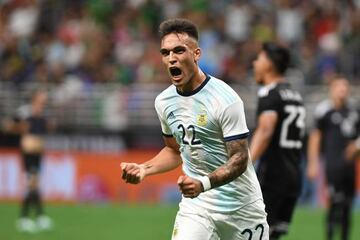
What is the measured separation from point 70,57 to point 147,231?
845cm

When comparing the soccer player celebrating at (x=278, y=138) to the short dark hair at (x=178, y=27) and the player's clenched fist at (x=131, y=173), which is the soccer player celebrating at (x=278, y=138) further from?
the player's clenched fist at (x=131, y=173)

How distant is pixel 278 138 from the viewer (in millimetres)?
10227

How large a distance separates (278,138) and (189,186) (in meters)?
3.97

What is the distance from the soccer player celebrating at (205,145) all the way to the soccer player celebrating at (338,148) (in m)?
5.86

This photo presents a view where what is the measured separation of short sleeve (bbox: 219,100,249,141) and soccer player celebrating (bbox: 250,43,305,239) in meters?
3.05

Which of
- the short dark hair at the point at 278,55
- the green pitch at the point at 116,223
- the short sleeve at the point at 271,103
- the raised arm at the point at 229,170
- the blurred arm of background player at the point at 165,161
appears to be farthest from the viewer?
the green pitch at the point at 116,223

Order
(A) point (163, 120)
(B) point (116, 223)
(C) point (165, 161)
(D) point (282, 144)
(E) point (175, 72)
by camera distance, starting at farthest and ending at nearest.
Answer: (B) point (116, 223) < (D) point (282, 144) < (C) point (165, 161) < (A) point (163, 120) < (E) point (175, 72)

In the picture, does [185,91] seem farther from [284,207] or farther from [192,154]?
[284,207]

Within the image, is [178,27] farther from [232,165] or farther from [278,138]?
[278,138]

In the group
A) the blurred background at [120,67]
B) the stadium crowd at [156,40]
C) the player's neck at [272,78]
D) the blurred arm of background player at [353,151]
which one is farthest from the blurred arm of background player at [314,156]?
the stadium crowd at [156,40]

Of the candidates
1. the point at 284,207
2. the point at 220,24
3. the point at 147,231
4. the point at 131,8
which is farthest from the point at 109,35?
the point at 284,207

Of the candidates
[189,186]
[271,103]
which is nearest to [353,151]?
[271,103]

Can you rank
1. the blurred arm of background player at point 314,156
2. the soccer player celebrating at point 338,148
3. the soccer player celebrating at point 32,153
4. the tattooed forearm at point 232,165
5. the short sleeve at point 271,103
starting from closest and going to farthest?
the tattooed forearm at point 232,165, the short sleeve at point 271,103, the blurred arm of background player at point 314,156, the soccer player celebrating at point 338,148, the soccer player celebrating at point 32,153

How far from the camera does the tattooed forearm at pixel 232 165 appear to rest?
680 centimetres
